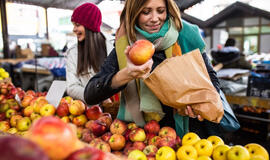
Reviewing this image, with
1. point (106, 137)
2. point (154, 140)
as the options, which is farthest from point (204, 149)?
point (106, 137)

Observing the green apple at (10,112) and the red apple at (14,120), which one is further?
the green apple at (10,112)

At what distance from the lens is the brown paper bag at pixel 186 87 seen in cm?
132

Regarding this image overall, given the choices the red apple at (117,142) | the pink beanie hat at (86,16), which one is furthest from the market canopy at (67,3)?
the red apple at (117,142)

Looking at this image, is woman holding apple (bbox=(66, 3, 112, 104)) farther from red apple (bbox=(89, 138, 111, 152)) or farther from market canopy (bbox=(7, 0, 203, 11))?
red apple (bbox=(89, 138, 111, 152))

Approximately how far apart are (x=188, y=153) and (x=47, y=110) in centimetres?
120

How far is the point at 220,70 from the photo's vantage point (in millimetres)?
5180

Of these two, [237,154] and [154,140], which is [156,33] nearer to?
[154,140]

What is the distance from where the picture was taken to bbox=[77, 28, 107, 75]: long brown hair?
279 cm

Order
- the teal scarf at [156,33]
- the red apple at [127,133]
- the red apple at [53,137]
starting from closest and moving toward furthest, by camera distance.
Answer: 1. the red apple at [53,137]
2. the red apple at [127,133]
3. the teal scarf at [156,33]

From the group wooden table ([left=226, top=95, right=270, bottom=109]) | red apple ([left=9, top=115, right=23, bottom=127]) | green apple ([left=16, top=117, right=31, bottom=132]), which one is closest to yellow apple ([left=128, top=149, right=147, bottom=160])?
green apple ([left=16, top=117, right=31, bottom=132])

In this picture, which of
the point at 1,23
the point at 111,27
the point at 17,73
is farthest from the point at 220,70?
the point at 1,23

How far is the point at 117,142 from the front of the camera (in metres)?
1.42

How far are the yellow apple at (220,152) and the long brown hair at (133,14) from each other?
909 millimetres

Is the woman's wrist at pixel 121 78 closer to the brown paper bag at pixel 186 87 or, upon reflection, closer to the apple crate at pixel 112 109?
the brown paper bag at pixel 186 87
